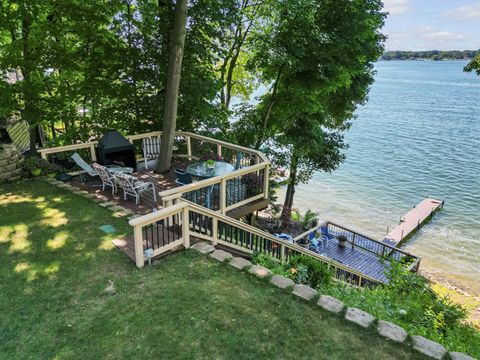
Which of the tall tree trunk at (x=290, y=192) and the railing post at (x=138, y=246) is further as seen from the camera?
the tall tree trunk at (x=290, y=192)

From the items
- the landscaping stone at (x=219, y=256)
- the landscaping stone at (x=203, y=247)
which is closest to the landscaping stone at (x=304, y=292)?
the landscaping stone at (x=219, y=256)

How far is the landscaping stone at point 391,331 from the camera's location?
156 inches

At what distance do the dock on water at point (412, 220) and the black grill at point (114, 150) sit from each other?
15.0 m

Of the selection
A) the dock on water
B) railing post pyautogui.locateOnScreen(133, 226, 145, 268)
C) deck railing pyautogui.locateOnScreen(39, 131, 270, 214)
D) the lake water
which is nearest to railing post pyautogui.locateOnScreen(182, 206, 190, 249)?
deck railing pyautogui.locateOnScreen(39, 131, 270, 214)

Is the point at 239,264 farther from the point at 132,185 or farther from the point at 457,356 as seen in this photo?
the point at 132,185

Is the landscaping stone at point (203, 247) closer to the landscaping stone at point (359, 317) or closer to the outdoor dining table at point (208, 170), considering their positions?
the outdoor dining table at point (208, 170)

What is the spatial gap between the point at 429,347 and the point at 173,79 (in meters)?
7.97

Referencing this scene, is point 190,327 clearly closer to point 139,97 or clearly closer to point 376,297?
point 376,297

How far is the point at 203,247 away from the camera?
→ 5824mm

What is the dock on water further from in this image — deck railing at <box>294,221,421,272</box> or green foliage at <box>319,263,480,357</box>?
green foliage at <box>319,263,480,357</box>

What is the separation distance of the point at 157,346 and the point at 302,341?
159cm

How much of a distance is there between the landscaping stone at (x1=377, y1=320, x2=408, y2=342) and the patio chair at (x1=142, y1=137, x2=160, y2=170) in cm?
789

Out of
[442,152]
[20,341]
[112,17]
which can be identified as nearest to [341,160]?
[112,17]

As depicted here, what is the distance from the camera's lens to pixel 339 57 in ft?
43.9
